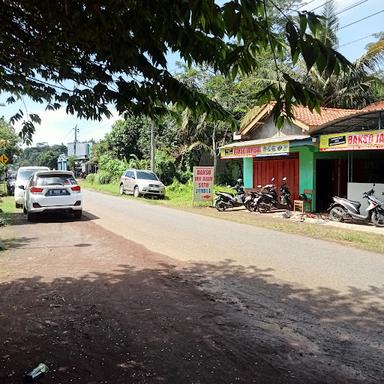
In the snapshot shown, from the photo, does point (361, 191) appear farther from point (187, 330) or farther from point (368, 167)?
point (187, 330)

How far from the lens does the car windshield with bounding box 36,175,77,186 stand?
46.6ft

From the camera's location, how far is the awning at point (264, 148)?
17766 mm

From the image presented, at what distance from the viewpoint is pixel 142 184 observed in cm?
2538

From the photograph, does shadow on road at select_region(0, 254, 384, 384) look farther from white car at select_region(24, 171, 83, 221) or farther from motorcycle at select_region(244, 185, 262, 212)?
motorcycle at select_region(244, 185, 262, 212)

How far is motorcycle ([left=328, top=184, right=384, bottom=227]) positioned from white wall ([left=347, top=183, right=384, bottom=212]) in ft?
1.06

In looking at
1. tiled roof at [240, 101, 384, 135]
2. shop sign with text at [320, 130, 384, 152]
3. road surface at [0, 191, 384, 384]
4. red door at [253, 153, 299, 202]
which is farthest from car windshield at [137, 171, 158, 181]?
road surface at [0, 191, 384, 384]

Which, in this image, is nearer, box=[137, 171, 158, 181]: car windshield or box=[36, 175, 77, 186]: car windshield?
box=[36, 175, 77, 186]: car windshield

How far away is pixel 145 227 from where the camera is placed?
13180mm

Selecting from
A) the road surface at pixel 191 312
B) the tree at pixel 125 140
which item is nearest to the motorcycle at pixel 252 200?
the road surface at pixel 191 312

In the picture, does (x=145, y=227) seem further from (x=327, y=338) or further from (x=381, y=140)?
(x=327, y=338)

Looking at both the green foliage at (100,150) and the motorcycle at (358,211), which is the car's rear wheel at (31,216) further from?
the green foliage at (100,150)

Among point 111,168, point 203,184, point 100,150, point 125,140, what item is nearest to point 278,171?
point 203,184

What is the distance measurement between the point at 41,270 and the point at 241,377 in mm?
4850

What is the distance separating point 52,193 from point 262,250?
24.5ft
